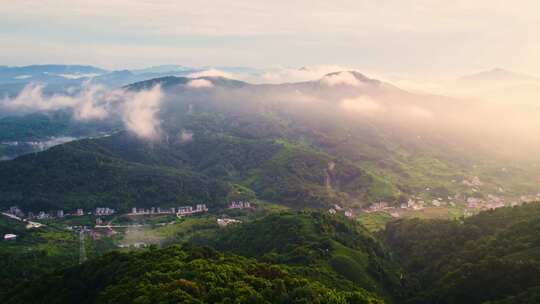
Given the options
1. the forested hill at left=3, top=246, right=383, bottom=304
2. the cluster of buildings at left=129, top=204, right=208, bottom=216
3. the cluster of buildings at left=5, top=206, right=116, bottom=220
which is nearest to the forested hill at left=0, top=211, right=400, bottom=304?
the forested hill at left=3, top=246, right=383, bottom=304

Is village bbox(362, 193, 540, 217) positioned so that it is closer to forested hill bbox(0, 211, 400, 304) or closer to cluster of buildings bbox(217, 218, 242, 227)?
cluster of buildings bbox(217, 218, 242, 227)

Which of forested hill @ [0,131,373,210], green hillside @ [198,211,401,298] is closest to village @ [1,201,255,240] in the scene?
forested hill @ [0,131,373,210]

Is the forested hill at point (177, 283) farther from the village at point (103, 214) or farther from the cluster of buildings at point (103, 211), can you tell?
the cluster of buildings at point (103, 211)

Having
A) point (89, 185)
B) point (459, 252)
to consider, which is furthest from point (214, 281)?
point (89, 185)

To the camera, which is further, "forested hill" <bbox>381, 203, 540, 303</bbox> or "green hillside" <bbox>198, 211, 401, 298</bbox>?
"green hillside" <bbox>198, 211, 401, 298</bbox>

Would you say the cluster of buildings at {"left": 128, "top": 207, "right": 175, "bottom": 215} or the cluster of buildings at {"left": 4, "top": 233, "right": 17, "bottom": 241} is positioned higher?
the cluster of buildings at {"left": 4, "top": 233, "right": 17, "bottom": 241}

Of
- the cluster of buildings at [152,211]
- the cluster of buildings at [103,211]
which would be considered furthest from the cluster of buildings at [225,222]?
the cluster of buildings at [103,211]

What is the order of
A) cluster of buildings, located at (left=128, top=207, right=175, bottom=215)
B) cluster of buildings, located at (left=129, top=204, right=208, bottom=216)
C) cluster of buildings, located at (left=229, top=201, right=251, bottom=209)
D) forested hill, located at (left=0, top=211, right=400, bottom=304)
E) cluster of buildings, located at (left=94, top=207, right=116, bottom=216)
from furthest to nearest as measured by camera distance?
cluster of buildings, located at (left=229, top=201, right=251, bottom=209), cluster of buildings, located at (left=129, top=204, right=208, bottom=216), cluster of buildings, located at (left=128, top=207, right=175, bottom=215), cluster of buildings, located at (left=94, top=207, right=116, bottom=216), forested hill, located at (left=0, top=211, right=400, bottom=304)

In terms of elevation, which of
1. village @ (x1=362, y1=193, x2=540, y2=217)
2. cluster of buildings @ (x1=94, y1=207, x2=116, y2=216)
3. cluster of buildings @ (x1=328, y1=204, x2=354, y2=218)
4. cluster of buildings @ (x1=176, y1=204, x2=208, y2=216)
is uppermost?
cluster of buildings @ (x1=94, y1=207, x2=116, y2=216)

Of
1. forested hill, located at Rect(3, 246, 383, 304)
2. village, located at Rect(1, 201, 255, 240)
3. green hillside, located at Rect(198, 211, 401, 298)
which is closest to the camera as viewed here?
forested hill, located at Rect(3, 246, 383, 304)
